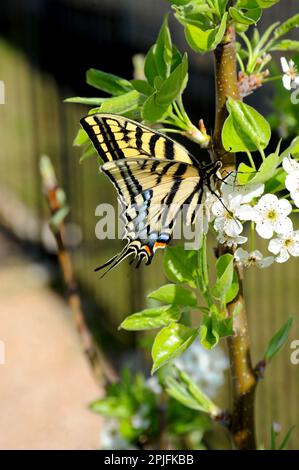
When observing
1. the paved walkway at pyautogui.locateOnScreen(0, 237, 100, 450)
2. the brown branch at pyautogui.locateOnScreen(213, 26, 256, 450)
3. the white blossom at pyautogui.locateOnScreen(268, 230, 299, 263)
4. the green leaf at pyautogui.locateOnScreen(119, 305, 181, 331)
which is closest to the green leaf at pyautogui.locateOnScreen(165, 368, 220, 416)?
the brown branch at pyautogui.locateOnScreen(213, 26, 256, 450)

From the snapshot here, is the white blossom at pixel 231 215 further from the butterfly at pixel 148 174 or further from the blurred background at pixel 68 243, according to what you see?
the blurred background at pixel 68 243

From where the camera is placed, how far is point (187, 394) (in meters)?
1.14

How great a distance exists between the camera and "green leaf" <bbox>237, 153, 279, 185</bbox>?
31.8 inches

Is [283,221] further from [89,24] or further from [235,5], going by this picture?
[89,24]

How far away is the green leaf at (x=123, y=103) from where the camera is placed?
2.88ft

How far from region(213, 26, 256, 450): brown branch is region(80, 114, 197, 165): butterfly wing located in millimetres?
59

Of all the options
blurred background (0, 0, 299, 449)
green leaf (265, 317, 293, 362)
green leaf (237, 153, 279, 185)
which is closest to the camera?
green leaf (237, 153, 279, 185)

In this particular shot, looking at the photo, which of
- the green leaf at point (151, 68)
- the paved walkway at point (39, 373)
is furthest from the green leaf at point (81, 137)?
the paved walkway at point (39, 373)

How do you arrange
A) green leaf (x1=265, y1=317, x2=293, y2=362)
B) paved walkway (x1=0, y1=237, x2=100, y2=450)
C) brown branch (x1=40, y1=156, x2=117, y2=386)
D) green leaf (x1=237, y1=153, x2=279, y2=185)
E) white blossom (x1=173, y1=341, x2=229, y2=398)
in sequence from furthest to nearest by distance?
paved walkway (x1=0, y1=237, x2=100, y2=450) < white blossom (x1=173, y1=341, x2=229, y2=398) < brown branch (x1=40, y1=156, x2=117, y2=386) < green leaf (x1=265, y1=317, x2=293, y2=362) < green leaf (x1=237, y1=153, x2=279, y2=185)

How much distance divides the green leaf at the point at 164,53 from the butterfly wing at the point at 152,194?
0.12 metres

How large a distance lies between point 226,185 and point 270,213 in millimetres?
59

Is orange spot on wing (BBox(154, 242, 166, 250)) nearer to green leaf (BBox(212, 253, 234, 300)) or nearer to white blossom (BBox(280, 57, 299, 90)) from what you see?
green leaf (BBox(212, 253, 234, 300))

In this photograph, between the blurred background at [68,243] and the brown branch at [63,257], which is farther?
the blurred background at [68,243]
